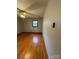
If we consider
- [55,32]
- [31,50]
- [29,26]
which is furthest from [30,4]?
[29,26]

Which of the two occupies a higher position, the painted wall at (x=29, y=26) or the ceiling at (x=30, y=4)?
the ceiling at (x=30, y=4)

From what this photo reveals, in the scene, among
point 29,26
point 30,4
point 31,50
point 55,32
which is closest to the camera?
point 55,32

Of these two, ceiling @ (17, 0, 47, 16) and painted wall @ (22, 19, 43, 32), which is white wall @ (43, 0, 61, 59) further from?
painted wall @ (22, 19, 43, 32)

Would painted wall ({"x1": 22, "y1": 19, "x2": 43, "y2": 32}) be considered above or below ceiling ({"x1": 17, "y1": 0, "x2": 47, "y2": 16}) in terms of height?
below

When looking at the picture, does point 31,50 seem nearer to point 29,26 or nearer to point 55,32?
point 55,32

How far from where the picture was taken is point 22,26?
12.4 metres

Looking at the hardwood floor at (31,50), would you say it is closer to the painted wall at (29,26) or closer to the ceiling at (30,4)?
the ceiling at (30,4)

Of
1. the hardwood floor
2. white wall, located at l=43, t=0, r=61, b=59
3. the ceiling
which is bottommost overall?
the hardwood floor

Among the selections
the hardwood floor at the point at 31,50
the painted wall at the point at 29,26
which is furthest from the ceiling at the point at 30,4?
the painted wall at the point at 29,26

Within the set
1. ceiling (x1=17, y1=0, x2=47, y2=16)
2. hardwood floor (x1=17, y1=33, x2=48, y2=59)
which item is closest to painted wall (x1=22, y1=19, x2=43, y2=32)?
hardwood floor (x1=17, y1=33, x2=48, y2=59)

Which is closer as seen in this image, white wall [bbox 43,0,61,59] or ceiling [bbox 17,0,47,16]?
white wall [bbox 43,0,61,59]
